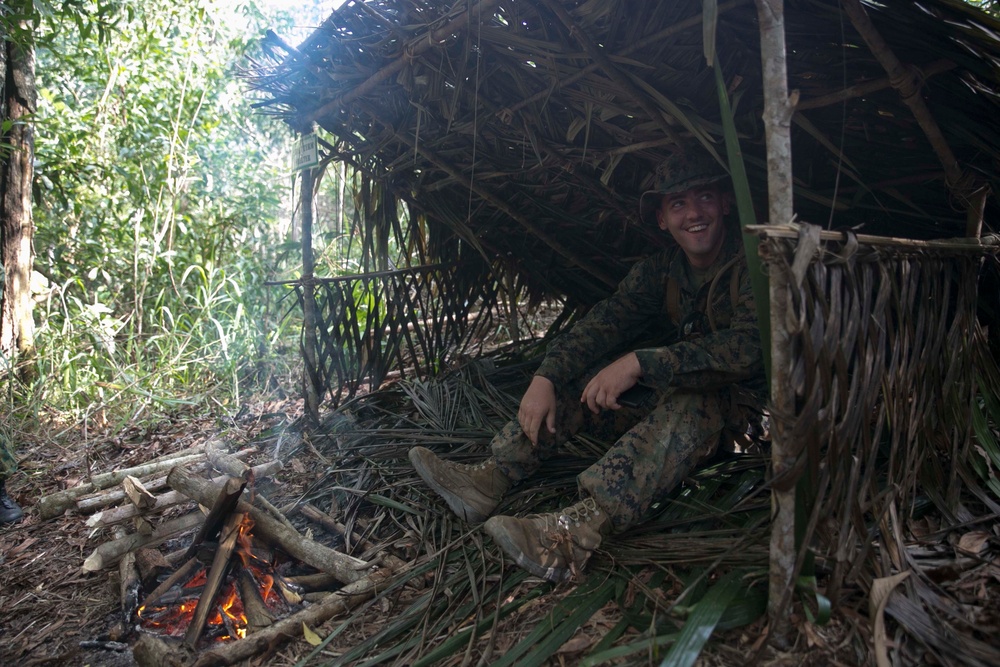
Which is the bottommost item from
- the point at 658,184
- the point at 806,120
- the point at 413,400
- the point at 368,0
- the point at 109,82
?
the point at 413,400

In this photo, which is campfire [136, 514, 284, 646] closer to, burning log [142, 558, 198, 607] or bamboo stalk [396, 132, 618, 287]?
burning log [142, 558, 198, 607]

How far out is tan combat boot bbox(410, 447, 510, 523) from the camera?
2.56 metres

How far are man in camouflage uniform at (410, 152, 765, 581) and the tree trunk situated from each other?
137 inches

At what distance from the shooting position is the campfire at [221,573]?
214 centimetres

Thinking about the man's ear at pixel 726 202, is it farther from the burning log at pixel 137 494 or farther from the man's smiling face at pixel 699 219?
the burning log at pixel 137 494

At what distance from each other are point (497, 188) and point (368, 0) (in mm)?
1074

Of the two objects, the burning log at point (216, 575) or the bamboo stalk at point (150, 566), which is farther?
the bamboo stalk at point (150, 566)

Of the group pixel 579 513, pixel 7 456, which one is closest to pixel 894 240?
pixel 579 513

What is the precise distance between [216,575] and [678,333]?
1.98 meters

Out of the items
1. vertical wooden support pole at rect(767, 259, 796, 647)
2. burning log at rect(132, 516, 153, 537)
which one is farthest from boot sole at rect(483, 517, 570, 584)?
burning log at rect(132, 516, 153, 537)

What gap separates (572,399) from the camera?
9.05 ft

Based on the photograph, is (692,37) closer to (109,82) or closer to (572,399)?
(572,399)

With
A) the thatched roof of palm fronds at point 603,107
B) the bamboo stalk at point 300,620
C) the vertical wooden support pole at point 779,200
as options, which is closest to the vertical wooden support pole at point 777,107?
the vertical wooden support pole at point 779,200

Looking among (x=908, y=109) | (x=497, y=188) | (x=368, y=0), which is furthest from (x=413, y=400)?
(x=908, y=109)
